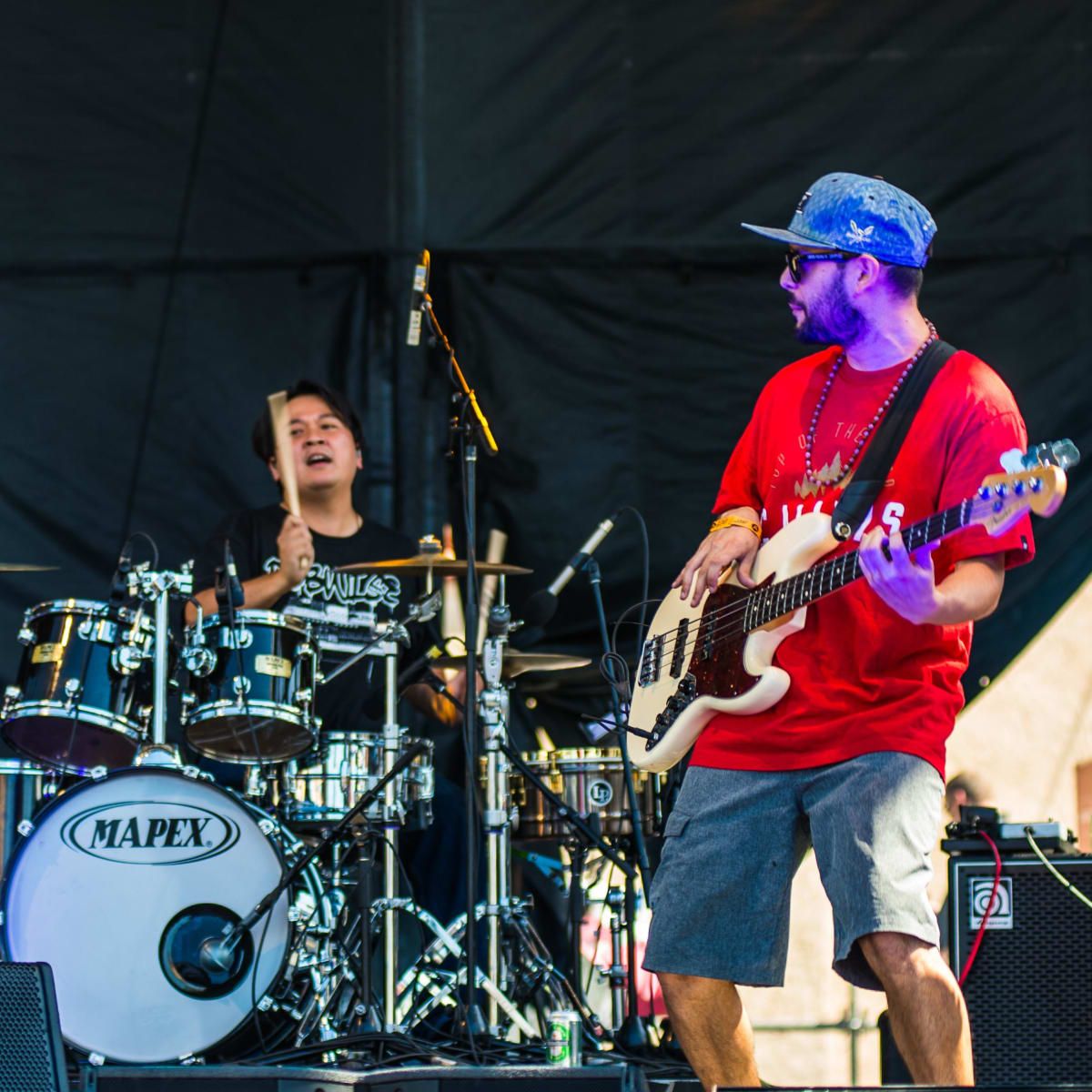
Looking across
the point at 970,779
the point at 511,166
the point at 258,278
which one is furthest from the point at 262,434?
the point at 970,779

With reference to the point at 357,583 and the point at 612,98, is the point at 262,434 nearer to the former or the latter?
the point at 357,583

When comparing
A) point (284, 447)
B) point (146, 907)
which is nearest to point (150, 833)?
point (146, 907)

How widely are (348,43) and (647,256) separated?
4.28 ft

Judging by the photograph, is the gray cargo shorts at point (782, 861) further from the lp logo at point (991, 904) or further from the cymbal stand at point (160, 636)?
the cymbal stand at point (160, 636)

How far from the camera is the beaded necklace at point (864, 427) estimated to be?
3406 millimetres

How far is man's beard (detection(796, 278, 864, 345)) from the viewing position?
3494 mm

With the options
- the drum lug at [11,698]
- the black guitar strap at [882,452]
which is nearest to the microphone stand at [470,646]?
the black guitar strap at [882,452]

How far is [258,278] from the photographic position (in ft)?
19.7

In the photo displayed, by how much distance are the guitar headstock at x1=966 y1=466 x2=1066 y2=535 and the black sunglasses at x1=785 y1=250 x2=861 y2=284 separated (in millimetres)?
665

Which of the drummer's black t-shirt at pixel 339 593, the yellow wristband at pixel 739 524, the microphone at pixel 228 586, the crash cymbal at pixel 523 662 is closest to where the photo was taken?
the yellow wristband at pixel 739 524

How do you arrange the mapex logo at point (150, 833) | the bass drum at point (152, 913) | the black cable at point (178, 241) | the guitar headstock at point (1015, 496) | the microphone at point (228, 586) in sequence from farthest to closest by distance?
1. the black cable at point (178, 241)
2. the microphone at point (228, 586)
3. the mapex logo at point (150, 833)
4. the bass drum at point (152, 913)
5. the guitar headstock at point (1015, 496)

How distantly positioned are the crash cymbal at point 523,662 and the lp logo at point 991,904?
5.15 feet

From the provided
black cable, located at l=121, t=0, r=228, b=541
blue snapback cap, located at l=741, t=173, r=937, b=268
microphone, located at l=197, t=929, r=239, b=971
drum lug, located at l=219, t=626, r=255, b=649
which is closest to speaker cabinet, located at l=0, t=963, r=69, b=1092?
microphone, located at l=197, t=929, r=239, b=971

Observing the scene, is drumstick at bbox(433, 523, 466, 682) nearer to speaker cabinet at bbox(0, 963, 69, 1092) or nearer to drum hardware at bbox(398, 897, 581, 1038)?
drum hardware at bbox(398, 897, 581, 1038)
